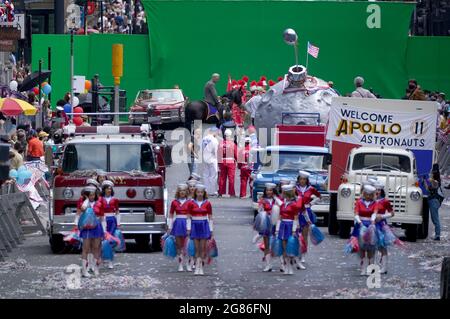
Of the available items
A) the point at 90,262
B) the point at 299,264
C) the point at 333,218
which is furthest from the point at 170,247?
the point at 333,218

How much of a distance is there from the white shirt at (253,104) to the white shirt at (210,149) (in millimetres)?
8482

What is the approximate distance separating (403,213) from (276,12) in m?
28.9

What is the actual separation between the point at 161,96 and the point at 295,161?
21.8m

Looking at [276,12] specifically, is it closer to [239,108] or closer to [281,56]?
[281,56]

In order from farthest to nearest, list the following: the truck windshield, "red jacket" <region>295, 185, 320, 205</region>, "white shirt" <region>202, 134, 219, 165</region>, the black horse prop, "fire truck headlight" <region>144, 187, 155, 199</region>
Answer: the black horse prop → "white shirt" <region>202, 134, 219, 165</region> → the truck windshield → "fire truck headlight" <region>144, 187, 155, 199</region> → "red jacket" <region>295, 185, 320, 205</region>

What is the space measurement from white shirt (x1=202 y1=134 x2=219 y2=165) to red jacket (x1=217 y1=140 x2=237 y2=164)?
19 cm

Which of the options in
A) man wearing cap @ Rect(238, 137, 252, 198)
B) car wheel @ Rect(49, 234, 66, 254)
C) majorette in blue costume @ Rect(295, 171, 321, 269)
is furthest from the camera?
man wearing cap @ Rect(238, 137, 252, 198)

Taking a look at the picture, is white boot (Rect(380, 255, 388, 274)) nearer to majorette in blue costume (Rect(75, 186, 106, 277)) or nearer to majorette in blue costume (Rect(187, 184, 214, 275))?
majorette in blue costume (Rect(187, 184, 214, 275))

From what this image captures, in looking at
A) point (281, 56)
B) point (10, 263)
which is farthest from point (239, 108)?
point (10, 263)

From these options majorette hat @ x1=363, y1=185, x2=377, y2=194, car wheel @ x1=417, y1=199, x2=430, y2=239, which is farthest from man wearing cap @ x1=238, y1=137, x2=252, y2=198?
majorette hat @ x1=363, y1=185, x2=377, y2=194

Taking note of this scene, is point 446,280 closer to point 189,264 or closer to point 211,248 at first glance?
point 211,248

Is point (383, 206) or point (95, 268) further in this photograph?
point (383, 206)

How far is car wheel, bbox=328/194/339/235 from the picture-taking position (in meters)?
30.4

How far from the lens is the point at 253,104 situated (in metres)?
48.9
